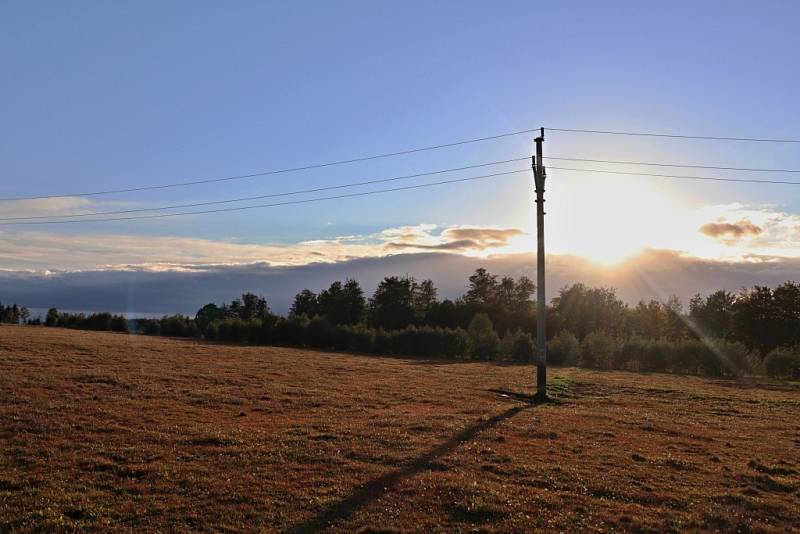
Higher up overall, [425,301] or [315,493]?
[425,301]

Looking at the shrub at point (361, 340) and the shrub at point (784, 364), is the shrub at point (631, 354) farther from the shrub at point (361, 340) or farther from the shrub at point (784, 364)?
the shrub at point (361, 340)

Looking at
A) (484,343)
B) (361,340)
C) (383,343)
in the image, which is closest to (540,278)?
(484,343)

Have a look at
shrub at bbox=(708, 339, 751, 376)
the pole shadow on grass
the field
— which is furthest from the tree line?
the pole shadow on grass

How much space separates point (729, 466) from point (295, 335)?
7064 cm

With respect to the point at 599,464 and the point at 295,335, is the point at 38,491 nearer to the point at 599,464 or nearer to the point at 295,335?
the point at 599,464

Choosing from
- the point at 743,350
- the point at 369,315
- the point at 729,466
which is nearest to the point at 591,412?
the point at 729,466

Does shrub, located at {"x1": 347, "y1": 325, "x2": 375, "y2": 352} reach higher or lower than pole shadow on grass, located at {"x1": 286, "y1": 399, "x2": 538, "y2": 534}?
higher

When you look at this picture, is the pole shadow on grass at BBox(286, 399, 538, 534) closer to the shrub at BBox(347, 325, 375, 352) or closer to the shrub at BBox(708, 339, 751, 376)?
the shrub at BBox(708, 339, 751, 376)

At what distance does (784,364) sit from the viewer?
51.6m

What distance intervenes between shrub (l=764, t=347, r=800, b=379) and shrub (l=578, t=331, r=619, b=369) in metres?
13.1

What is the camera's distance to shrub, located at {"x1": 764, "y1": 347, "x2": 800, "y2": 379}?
51.2 meters

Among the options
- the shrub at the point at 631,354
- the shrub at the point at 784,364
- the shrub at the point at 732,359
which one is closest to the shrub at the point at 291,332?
the shrub at the point at 631,354

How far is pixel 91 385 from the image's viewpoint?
22.1 m

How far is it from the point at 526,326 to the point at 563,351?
38.7 m
